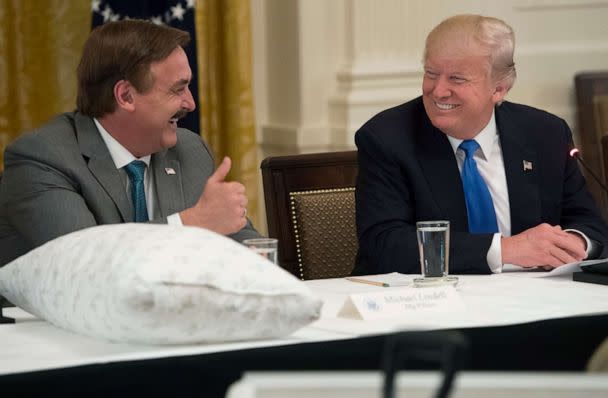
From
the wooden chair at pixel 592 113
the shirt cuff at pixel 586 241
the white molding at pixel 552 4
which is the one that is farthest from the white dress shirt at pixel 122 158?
the white molding at pixel 552 4

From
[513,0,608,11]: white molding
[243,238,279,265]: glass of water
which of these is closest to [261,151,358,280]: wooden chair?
[243,238,279,265]: glass of water

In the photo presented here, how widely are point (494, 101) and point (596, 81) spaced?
7.14ft

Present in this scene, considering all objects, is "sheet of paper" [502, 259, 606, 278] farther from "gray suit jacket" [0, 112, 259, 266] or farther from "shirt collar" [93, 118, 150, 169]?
"shirt collar" [93, 118, 150, 169]

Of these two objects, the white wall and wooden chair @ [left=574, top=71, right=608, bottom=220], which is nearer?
the white wall

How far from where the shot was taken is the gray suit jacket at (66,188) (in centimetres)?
294

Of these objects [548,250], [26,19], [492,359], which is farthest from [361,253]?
[26,19]

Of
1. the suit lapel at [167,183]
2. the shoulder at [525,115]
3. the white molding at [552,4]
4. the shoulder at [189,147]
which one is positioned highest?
the white molding at [552,4]

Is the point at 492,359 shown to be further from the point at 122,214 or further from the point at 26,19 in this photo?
the point at 26,19

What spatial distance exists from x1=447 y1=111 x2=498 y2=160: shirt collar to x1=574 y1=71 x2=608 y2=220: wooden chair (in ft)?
6.51

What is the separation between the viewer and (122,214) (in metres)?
3.05

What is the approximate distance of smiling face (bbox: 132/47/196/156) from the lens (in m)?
3.21

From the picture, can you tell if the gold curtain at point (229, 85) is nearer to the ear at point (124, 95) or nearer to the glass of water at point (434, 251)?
the ear at point (124, 95)

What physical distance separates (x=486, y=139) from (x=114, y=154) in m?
1.02

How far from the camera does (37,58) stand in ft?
16.4
